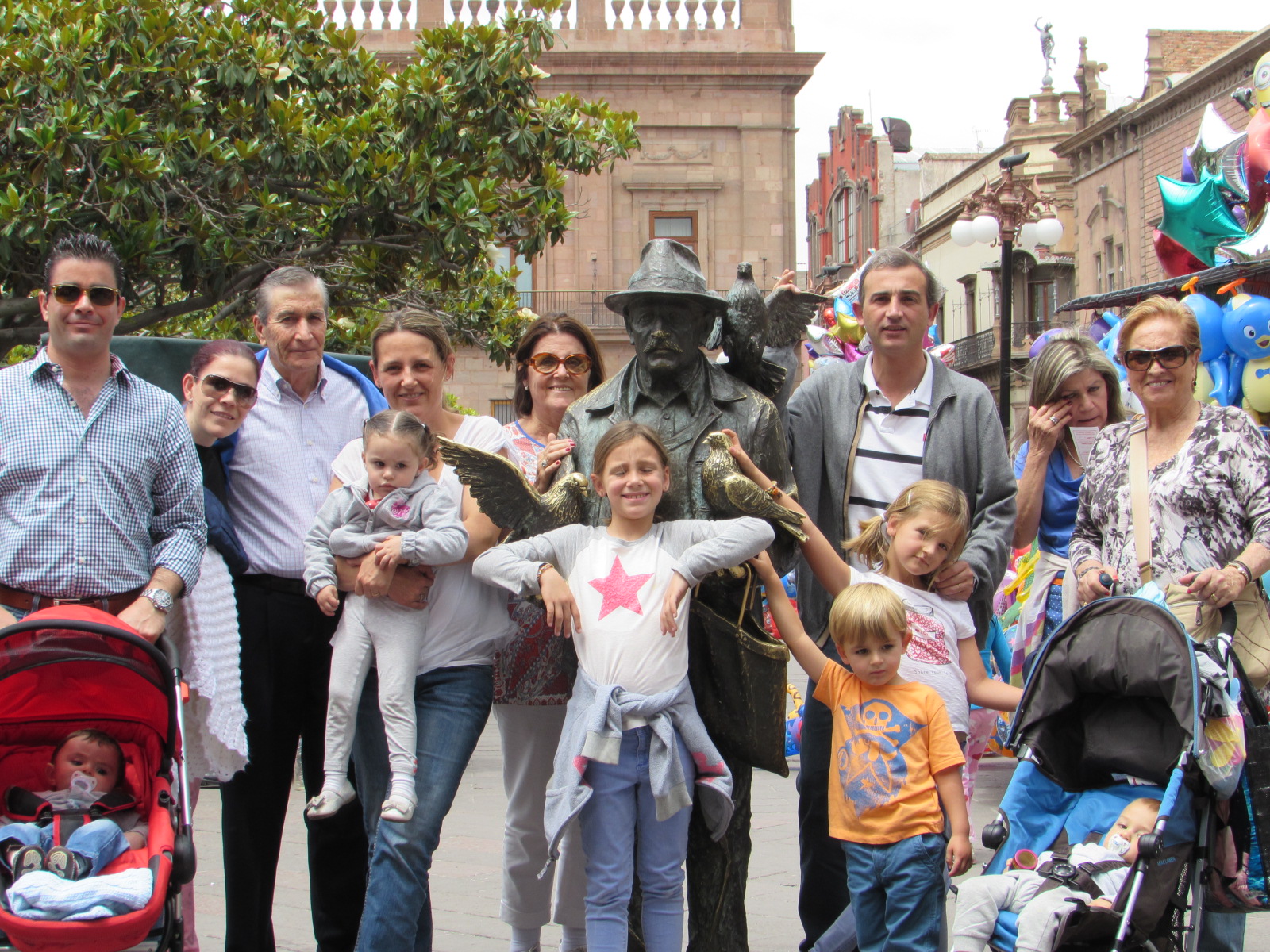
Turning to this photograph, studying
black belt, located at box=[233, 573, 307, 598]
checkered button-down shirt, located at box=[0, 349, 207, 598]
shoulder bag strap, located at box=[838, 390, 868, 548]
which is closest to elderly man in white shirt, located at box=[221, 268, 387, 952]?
black belt, located at box=[233, 573, 307, 598]

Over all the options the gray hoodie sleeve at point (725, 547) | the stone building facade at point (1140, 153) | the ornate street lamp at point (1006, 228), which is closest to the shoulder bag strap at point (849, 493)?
the gray hoodie sleeve at point (725, 547)

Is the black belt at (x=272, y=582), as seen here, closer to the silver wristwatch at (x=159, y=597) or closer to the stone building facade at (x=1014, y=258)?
the silver wristwatch at (x=159, y=597)

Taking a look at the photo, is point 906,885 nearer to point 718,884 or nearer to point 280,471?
point 718,884

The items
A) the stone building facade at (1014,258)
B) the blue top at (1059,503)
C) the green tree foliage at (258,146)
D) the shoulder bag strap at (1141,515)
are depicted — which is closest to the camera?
the shoulder bag strap at (1141,515)

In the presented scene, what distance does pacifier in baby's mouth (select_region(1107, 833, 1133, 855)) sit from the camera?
3309 mm

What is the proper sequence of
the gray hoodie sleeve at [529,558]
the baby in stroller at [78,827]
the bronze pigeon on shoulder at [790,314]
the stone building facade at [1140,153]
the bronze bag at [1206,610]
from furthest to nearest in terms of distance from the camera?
1. the stone building facade at [1140,153]
2. the bronze pigeon on shoulder at [790,314]
3. the bronze bag at [1206,610]
4. the gray hoodie sleeve at [529,558]
5. the baby in stroller at [78,827]

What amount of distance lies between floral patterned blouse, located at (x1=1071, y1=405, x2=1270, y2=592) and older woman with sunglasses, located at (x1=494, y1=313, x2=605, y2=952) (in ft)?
5.79

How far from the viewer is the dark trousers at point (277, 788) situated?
3.93 meters

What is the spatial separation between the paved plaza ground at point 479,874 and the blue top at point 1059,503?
1.66 m

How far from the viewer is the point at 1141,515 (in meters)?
3.88

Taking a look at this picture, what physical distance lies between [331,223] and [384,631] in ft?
20.2

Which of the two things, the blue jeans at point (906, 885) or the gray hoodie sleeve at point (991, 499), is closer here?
the blue jeans at point (906, 885)

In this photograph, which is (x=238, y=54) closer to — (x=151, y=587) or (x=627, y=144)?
(x=627, y=144)

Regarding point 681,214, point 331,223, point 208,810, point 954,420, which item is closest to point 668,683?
point 954,420
